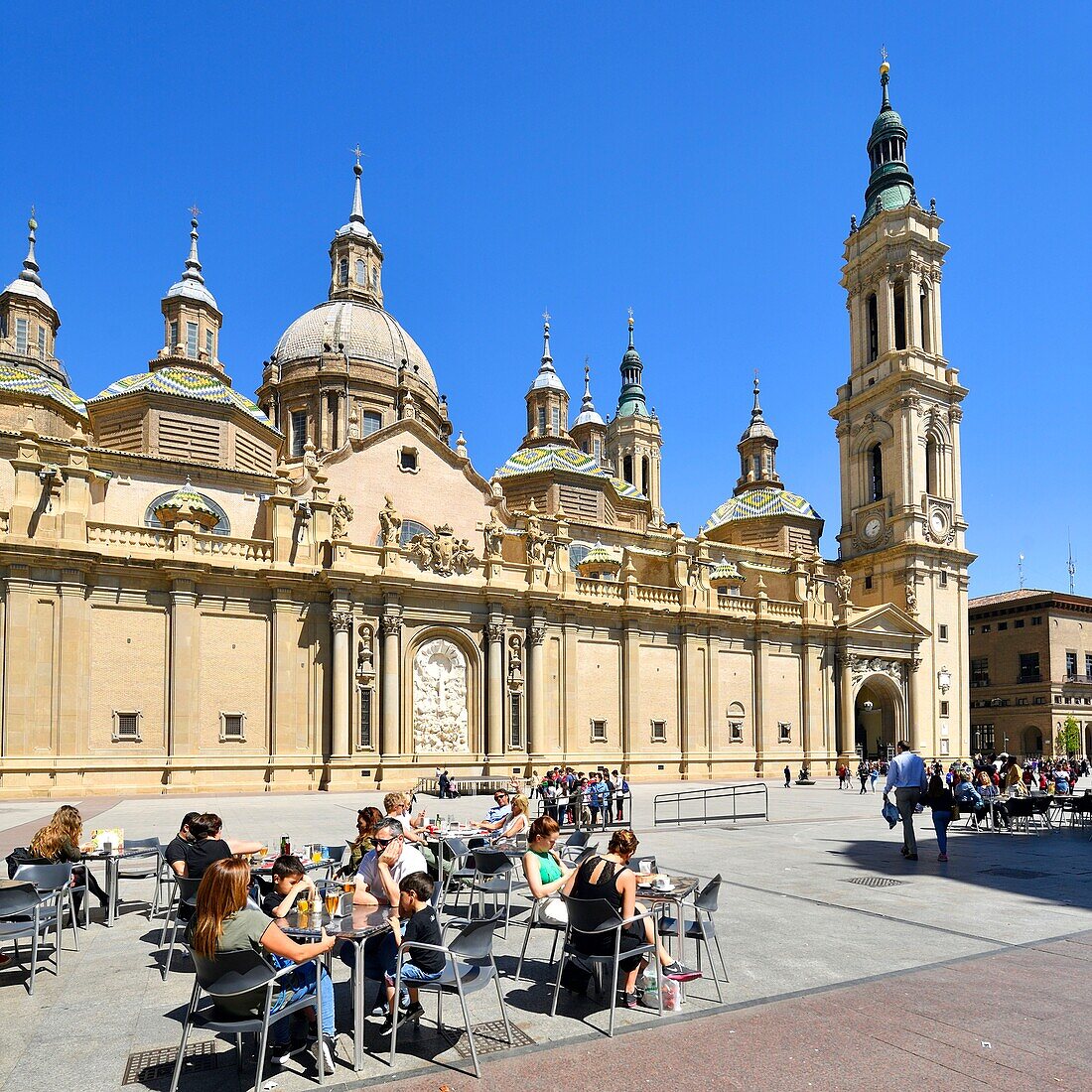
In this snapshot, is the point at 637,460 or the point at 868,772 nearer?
the point at 868,772

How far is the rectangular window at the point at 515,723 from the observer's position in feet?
131

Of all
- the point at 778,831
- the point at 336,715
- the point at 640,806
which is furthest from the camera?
the point at 336,715

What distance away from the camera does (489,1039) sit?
7.45 metres

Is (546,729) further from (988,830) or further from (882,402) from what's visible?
(882,402)

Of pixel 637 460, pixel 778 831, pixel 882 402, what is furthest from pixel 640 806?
pixel 637 460

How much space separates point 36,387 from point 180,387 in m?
6.11

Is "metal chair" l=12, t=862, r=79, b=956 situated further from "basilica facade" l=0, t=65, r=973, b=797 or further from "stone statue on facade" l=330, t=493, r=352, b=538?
"stone statue on facade" l=330, t=493, r=352, b=538

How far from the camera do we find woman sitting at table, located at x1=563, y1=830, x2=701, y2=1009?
8070mm

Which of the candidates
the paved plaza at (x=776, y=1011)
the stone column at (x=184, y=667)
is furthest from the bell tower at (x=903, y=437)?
the paved plaza at (x=776, y=1011)

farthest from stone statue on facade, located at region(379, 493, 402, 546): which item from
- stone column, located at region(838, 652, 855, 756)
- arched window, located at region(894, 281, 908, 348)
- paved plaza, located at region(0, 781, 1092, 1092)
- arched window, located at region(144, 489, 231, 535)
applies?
arched window, located at region(894, 281, 908, 348)

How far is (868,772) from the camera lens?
40625 millimetres

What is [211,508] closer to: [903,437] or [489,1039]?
[489,1039]

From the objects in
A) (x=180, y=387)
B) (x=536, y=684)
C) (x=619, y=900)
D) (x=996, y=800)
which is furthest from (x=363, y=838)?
(x=180, y=387)

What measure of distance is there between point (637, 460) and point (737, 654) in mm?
39326
